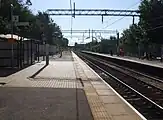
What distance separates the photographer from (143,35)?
64500mm

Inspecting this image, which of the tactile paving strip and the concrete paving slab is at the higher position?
the concrete paving slab

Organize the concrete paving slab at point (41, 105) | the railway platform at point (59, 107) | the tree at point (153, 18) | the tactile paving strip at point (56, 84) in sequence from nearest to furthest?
the concrete paving slab at point (41, 105) → the railway platform at point (59, 107) → the tactile paving strip at point (56, 84) → the tree at point (153, 18)

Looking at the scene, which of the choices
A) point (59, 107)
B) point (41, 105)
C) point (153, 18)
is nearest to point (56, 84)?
point (41, 105)

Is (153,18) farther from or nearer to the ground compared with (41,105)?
farther from the ground

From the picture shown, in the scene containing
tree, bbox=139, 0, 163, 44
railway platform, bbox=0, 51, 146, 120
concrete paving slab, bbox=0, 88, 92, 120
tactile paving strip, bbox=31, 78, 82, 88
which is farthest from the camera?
tree, bbox=139, 0, 163, 44

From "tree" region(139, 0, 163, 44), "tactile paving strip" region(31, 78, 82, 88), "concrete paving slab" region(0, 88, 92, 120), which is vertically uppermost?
"tree" region(139, 0, 163, 44)

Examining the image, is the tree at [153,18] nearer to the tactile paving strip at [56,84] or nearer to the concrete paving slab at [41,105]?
the tactile paving strip at [56,84]

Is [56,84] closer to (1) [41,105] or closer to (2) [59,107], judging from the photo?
(1) [41,105]

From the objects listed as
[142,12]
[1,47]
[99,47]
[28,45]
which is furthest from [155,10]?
[99,47]

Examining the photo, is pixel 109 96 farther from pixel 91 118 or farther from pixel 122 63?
pixel 122 63

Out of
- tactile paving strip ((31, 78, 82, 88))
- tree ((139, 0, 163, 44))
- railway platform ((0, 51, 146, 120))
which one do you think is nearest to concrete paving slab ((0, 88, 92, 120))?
railway platform ((0, 51, 146, 120))

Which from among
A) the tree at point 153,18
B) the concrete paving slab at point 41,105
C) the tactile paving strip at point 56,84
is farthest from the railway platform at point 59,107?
the tree at point 153,18

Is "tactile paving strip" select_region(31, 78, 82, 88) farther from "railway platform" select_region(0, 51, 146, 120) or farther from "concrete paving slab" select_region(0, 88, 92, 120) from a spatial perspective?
"railway platform" select_region(0, 51, 146, 120)

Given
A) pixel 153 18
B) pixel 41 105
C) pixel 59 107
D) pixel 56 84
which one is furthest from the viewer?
pixel 153 18
